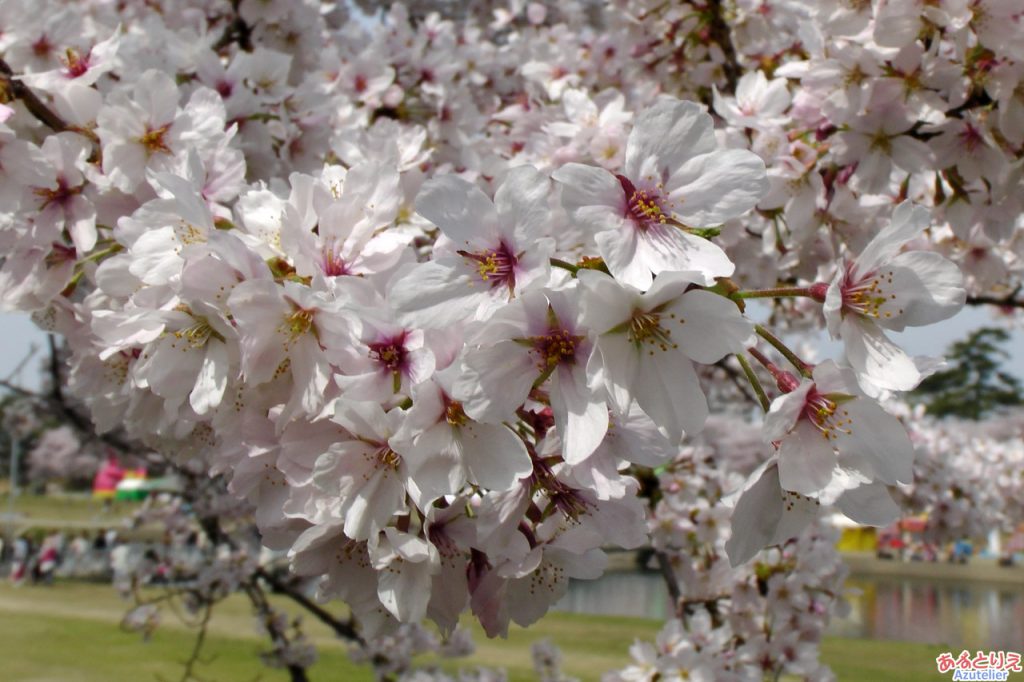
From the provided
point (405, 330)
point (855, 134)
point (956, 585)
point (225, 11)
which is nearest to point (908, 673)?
point (855, 134)

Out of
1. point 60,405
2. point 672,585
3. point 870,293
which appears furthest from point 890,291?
point 60,405

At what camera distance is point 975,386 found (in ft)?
111

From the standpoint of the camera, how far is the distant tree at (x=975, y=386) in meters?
33.2

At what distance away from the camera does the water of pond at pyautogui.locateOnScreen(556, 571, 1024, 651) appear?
31.2ft

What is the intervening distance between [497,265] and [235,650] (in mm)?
8370

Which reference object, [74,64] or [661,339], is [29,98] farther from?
[661,339]

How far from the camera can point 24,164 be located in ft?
4.35

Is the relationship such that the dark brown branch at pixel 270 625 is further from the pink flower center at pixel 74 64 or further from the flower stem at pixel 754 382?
the flower stem at pixel 754 382

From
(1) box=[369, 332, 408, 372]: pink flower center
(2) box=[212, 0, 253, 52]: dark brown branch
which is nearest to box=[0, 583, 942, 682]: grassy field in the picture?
(2) box=[212, 0, 253, 52]: dark brown branch

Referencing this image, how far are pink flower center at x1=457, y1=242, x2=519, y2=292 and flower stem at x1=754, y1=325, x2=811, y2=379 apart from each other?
0.25m

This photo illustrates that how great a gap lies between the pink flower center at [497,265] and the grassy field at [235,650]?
188 inches

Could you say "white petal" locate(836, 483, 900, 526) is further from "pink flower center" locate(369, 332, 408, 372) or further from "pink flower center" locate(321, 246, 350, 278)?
"pink flower center" locate(321, 246, 350, 278)

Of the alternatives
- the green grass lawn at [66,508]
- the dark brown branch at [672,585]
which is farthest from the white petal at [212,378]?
the green grass lawn at [66,508]

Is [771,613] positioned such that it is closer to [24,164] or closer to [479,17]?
[24,164]
